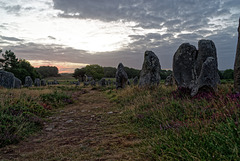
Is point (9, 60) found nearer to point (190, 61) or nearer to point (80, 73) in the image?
point (80, 73)

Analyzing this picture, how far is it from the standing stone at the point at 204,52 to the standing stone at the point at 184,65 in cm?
29

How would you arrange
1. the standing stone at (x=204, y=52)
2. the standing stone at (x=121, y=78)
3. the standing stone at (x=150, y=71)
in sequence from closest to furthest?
1. the standing stone at (x=204, y=52)
2. the standing stone at (x=150, y=71)
3. the standing stone at (x=121, y=78)

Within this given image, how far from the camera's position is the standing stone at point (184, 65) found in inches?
361

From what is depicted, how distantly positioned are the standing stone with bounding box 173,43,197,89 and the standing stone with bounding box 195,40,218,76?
294mm

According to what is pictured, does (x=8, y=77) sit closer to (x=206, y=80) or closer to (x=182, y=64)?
(x=182, y=64)

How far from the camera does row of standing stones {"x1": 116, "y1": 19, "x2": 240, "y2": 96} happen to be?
6.57 metres

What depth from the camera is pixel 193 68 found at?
30.6ft

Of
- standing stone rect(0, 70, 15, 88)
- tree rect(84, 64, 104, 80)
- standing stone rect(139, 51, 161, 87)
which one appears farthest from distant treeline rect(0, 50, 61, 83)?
standing stone rect(139, 51, 161, 87)

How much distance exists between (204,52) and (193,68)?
1122 mm

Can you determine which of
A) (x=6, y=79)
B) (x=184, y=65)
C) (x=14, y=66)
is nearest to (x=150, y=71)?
(x=184, y=65)

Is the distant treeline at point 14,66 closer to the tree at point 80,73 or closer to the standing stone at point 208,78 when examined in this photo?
the tree at point 80,73

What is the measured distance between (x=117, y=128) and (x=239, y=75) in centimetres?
511

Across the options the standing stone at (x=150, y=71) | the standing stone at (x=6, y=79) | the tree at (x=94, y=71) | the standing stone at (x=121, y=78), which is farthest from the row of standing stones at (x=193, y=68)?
the tree at (x=94, y=71)

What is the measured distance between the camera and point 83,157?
3.18 meters
